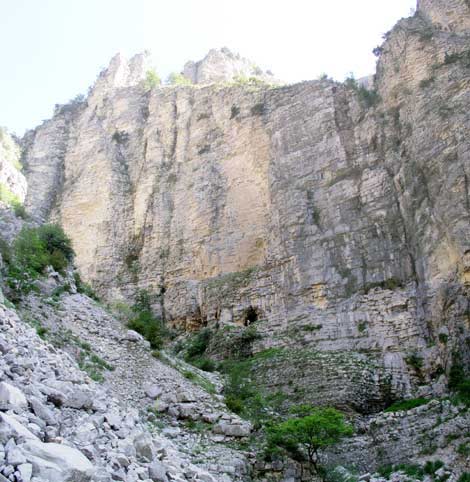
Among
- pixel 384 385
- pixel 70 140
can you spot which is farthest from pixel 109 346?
pixel 70 140

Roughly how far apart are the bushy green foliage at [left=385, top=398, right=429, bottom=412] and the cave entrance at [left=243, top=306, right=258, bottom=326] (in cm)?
762

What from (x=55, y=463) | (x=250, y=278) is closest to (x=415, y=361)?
(x=250, y=278)

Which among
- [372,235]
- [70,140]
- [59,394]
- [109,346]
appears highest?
[70,140]

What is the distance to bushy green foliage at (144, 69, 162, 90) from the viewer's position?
40.0m

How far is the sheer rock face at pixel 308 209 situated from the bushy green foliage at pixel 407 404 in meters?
0.62

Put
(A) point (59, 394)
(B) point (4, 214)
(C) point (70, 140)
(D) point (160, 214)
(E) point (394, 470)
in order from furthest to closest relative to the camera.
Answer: (C) point (70, 140) < (D) point (160, 214) < (B) point (4, 214) < (E) point (394, 470) < (A) point (59, 394)

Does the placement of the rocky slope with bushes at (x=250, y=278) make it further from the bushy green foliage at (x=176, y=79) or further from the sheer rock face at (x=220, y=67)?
the sheer rock face at (x=220, y=67)

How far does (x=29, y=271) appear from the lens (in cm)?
1772

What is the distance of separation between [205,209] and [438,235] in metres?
12.3

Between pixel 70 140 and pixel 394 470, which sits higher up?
pixel 70 140

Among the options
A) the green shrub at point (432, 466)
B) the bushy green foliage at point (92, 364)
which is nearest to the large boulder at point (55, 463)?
the bushy green foliage at point (92, 364)

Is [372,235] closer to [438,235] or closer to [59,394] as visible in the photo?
[438,235]

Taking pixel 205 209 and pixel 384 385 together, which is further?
pixel 205 209

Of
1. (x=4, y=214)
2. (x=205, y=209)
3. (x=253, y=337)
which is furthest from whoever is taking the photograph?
(x=205, y=209)
